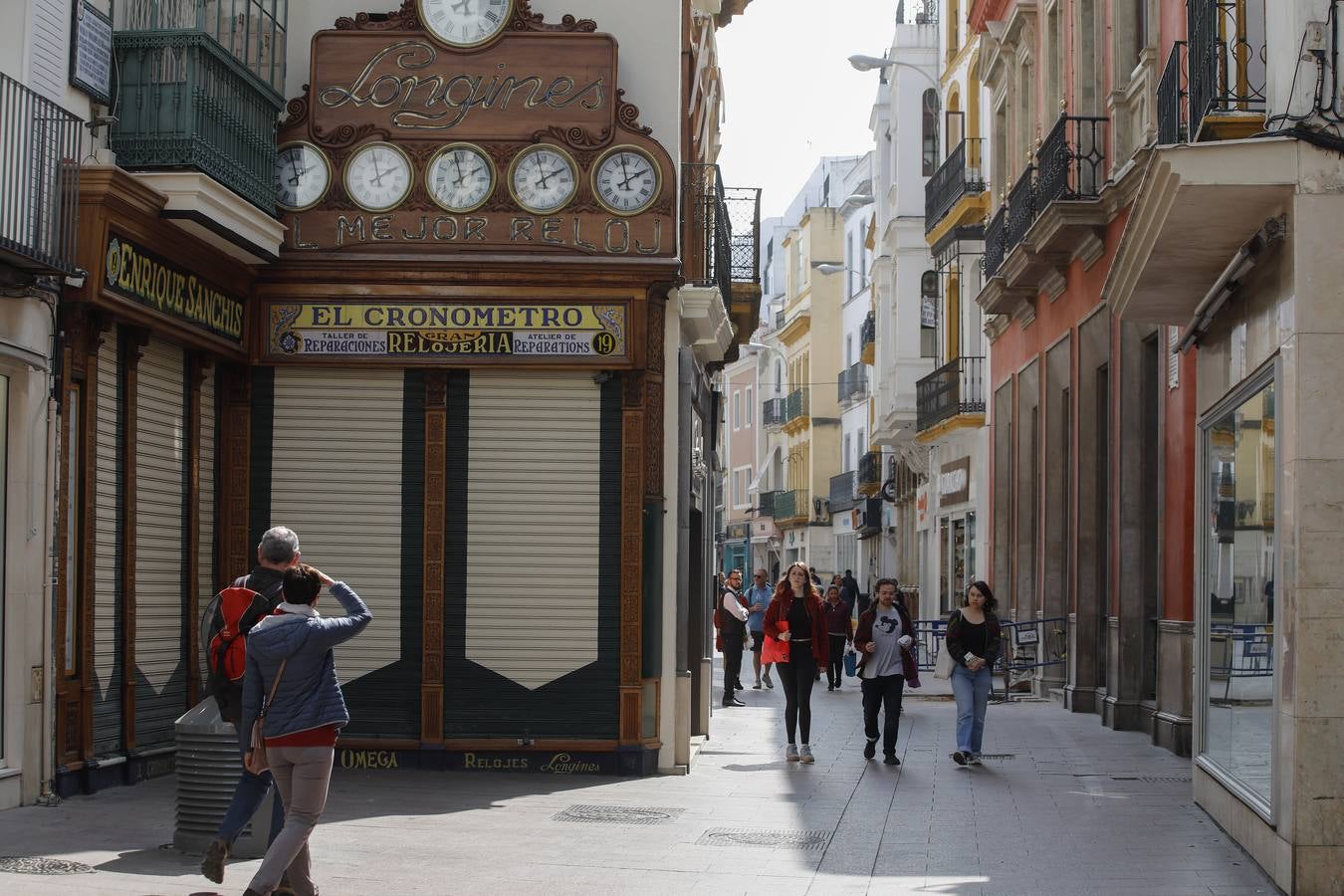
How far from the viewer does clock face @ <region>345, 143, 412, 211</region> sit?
1608cm

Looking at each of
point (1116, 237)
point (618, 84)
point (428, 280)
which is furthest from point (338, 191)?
point (1116, 237)

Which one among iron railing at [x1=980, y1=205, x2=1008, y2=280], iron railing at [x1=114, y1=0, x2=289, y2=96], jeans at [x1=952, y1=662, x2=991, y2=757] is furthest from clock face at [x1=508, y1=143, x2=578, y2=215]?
iron railing at [x1=980, y1=205, x2=1008, y2=280]

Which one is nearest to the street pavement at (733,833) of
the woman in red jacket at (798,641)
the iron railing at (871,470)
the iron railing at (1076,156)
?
the woman in red jacket at (798,641)

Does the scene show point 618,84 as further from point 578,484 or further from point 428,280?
point 578,484

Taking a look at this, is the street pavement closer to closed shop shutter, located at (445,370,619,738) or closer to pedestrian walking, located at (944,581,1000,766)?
pedestrian walking, located at (944,581,1000,766)

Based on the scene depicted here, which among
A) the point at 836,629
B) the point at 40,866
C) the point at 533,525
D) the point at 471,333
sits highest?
the point at 471,333

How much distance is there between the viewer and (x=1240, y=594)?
11.8 meters

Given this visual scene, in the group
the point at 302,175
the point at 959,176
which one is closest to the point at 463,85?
the point at 302,175

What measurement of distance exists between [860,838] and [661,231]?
5.81 metres

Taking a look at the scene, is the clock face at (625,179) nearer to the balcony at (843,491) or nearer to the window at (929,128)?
the window at (929,128)

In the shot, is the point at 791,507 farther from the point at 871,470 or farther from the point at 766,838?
the point at 766,838

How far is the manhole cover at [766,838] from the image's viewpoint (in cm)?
1200

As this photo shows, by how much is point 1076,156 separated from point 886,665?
8031mm

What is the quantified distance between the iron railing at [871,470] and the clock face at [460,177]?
39.7 m
